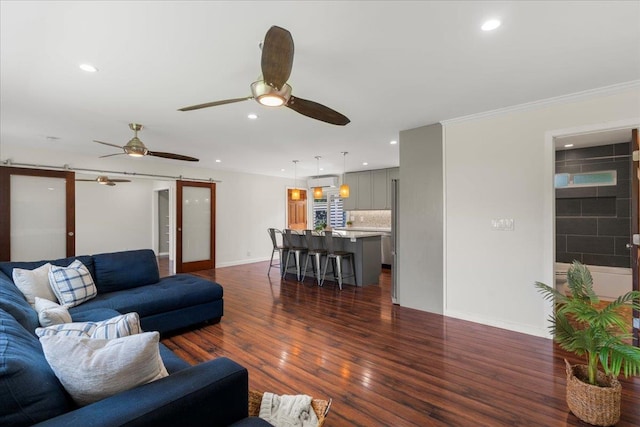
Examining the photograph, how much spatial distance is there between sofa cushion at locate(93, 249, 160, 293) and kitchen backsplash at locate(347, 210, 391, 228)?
5.74 m

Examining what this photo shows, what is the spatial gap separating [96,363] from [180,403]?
365 millimetres

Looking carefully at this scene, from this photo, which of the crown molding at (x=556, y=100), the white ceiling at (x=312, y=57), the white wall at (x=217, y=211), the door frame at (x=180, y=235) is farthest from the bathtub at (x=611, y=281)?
the door frame at (x=180, y=235)

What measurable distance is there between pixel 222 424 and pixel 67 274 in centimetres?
263

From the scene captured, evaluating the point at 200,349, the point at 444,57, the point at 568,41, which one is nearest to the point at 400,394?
the point at 200,349

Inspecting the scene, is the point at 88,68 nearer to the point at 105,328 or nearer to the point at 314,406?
the point at 105,328

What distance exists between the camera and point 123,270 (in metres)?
3.53

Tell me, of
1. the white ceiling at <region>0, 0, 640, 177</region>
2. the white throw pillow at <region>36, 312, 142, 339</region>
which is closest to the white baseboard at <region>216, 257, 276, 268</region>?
the white ceiling at <region>0, 0, 640, 177</region>

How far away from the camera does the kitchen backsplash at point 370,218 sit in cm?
807

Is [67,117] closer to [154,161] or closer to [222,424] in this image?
[154,161]

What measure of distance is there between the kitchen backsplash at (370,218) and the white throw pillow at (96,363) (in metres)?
7.22

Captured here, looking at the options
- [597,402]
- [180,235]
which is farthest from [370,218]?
[597,402]

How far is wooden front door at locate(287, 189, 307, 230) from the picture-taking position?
936 centimetres

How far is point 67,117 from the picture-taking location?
11.9 ft

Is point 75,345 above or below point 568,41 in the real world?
below
